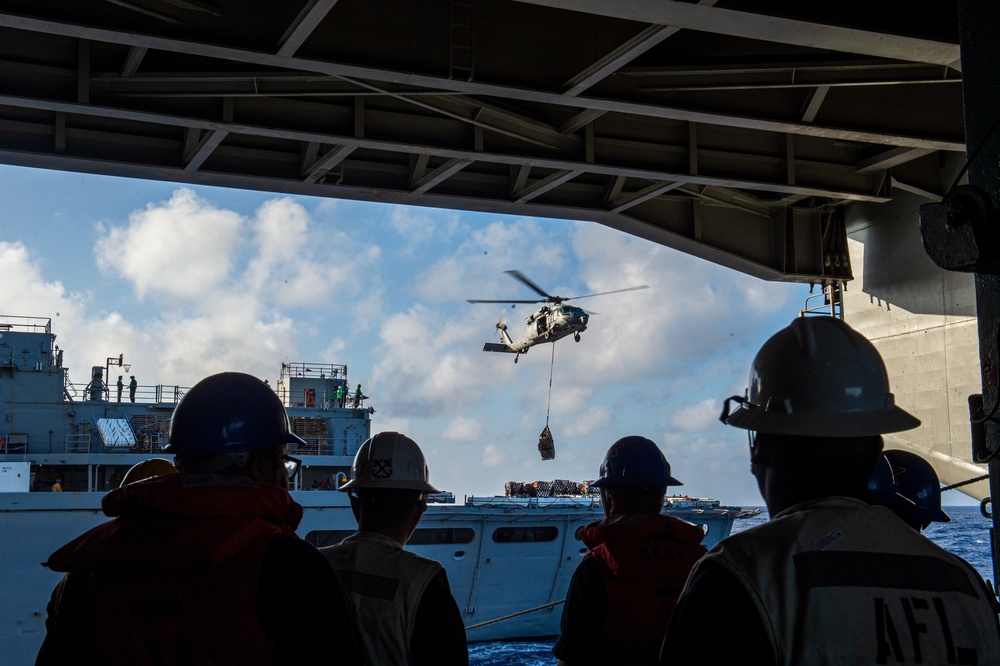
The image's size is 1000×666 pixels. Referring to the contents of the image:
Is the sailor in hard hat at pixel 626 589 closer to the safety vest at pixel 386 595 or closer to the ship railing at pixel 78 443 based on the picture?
the safety vest at pixel 386 595

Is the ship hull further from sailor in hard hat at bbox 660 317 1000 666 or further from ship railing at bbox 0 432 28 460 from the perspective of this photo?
sailor in hard hat at bbox 660 317 1000 666

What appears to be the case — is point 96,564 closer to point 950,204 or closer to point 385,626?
point 385,626

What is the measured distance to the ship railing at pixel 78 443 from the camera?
24.8 m

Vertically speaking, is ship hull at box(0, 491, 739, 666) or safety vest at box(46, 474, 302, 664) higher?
safety vest at box(46, 474, 302, 664)

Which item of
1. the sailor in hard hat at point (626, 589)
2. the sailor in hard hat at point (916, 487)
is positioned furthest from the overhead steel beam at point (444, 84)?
the sailor in hard hat at point (626, 589)

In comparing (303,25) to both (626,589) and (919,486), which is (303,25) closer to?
(626,589)

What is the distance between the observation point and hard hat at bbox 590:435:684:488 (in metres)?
4.20

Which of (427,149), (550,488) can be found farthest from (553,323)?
(427,149)

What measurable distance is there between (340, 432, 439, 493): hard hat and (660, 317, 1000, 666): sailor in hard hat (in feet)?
6.09

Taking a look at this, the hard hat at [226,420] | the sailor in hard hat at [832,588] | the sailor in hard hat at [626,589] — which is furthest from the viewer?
the sailor in hard hat at [626,589]

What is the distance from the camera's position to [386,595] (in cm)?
304

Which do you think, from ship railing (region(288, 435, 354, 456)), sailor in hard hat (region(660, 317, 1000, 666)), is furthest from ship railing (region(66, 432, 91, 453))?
sailor in hard hat (region(660, 317, 1000, 666))

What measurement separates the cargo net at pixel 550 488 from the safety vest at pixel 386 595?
2859 centimetres

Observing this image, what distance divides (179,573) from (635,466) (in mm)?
2482
